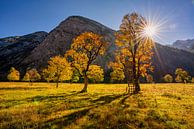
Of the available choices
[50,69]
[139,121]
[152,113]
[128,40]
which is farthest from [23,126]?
[50,69]

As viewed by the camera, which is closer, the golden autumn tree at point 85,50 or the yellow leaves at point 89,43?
the yellow leaves at point 89,43

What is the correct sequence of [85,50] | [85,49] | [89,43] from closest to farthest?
[89,43], [85,49], [85,50]

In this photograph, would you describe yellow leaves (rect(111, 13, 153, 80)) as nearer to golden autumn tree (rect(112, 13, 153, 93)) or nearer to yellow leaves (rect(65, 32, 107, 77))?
golden autumn tree (rect(112, 13, 153, 93))

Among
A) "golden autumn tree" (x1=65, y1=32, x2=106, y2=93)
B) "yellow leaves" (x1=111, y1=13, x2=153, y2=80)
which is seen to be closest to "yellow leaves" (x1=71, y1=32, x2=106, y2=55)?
"golden autumn tree" (x1=65, y1=32, x2=106, y2=93)

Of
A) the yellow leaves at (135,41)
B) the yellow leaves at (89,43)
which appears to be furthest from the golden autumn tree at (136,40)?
the yellow leaves at (89,43)

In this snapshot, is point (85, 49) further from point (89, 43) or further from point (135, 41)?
point (135, 41)

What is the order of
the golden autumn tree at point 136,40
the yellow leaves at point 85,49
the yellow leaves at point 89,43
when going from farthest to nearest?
the yellow leaves at point 85,49 → the yellow leaves at point 89,43 → the golden autumn tree at point 136,40

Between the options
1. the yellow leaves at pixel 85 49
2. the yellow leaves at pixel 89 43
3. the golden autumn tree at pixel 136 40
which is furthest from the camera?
the yellow leaves at pixel 85 49

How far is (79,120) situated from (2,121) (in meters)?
5.41

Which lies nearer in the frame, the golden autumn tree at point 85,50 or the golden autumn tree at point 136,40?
the golden autumn tree at point 136,40

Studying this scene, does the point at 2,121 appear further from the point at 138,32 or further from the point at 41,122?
the point at 138,32

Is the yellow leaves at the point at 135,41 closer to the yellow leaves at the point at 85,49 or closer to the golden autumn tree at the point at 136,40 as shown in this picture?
the golden autumn tree at the point at 136,40

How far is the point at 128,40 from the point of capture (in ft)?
114

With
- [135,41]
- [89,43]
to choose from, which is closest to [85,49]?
[89,43]
